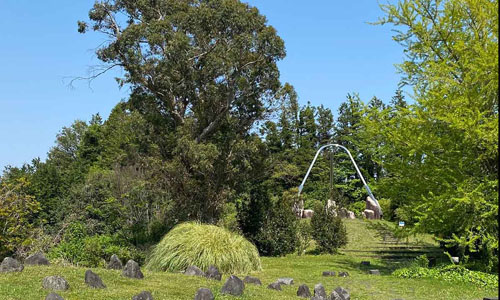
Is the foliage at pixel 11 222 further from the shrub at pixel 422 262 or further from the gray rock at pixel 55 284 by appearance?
the shrub at pixel 422 262

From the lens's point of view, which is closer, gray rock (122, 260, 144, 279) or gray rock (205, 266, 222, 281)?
gray rock (122, 260, 144, 279)

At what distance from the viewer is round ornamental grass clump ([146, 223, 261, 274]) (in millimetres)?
12109

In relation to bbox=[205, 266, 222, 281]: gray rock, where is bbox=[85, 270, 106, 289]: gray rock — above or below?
above

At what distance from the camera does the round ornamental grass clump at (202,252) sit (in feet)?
39.7

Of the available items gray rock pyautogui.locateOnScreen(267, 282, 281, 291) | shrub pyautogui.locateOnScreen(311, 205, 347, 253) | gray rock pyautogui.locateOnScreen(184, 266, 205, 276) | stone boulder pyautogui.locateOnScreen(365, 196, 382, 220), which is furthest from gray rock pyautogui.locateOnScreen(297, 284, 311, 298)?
stone boulder pyautogui.locateOnScreen(365, 196, 382, 220)

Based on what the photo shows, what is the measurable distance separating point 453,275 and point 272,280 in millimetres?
4380

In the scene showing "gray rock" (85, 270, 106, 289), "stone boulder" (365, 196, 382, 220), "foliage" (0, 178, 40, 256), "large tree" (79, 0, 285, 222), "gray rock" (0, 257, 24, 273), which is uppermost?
"large tree" (79, 0, 285, 222)

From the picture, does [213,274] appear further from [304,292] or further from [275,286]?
[304,292]

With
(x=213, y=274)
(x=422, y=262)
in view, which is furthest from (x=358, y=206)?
(x=213, y=274)

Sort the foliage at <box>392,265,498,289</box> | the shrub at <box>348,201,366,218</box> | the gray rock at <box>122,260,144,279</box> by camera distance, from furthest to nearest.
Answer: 1. the shrub at <box>348,201,366,218</box>
2. the foliage at <box>392,265,498,289</box>
3. the gray rock at <box>122,260,144,279</box>

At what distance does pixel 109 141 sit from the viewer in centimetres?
4244

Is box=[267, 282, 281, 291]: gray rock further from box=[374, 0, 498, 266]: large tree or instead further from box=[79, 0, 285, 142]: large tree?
box=[79, 0, 285, 142]: large tree

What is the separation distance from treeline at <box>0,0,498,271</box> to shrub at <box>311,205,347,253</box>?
1163mm

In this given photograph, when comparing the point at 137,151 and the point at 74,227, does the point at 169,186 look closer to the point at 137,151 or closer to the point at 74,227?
the point at 137,151
